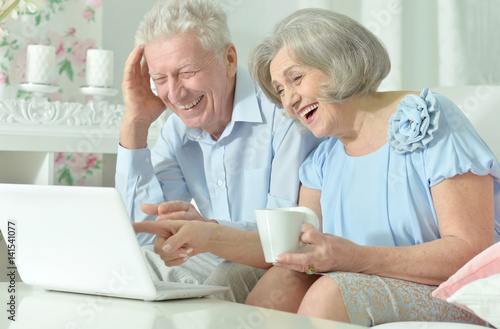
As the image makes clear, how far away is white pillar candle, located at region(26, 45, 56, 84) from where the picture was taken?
2.30 m

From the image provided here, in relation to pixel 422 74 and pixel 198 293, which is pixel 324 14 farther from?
pixel 422 74

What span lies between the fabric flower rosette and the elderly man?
0.34 m

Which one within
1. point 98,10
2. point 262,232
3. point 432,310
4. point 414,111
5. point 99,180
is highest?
point 98,10

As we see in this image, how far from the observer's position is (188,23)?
67.9 inches

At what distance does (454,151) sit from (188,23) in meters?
0.81

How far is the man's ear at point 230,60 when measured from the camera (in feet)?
5.91

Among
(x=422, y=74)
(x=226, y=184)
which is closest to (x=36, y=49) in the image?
(x=226, y=184)

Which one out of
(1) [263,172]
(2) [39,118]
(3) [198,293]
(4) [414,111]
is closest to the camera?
(3) [198,293]

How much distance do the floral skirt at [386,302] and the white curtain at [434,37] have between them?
1.34 m

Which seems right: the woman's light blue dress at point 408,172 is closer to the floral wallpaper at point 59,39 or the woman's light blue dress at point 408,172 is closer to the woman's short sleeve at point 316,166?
the woman's short sleeve at point 316,166

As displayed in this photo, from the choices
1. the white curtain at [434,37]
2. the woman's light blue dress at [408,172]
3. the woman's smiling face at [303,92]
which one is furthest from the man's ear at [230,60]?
the white curtain at [434,37]

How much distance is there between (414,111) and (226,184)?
2.05ft

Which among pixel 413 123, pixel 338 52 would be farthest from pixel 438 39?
pixel 413 123

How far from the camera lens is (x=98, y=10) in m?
2.53
